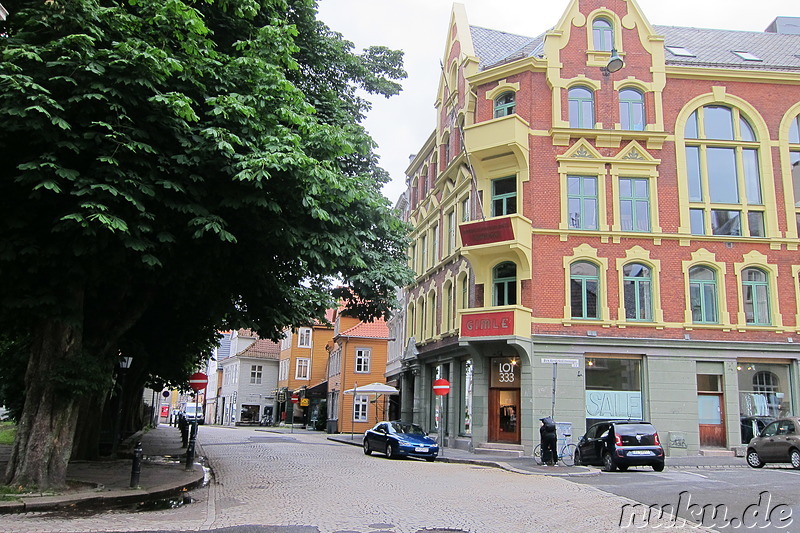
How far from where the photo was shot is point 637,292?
25250mm

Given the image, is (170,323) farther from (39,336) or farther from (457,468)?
(457,468)

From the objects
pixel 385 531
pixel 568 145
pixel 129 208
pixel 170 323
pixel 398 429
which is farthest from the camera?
pixel 568 145

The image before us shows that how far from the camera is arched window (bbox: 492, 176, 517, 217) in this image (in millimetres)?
26406

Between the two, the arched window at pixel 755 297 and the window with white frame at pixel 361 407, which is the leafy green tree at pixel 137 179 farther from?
the window with white frame at pixel 361 407

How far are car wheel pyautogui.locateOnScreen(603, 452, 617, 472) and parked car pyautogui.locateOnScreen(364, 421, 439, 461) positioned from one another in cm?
601

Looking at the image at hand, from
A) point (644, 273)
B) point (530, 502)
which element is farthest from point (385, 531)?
point (644, 273)

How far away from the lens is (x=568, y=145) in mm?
26141

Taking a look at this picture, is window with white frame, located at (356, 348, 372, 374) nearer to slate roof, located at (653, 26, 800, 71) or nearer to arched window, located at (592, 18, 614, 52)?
slate roof, located at (653, 26, 800, 71)

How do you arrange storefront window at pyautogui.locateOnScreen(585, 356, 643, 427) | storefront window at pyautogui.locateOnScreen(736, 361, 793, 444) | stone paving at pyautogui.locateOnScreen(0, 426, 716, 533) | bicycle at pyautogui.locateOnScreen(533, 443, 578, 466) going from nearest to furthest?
stone paving at pyautogui.locateOnScreen(0, 426, 716, 533)
bicycle at pyautogui.locateOnScreen(533, 443, 578, 466)
storefront window at pyautogui.locateOnScreen(585, 356, 643, 427)
storefront window at pyautogui.locateOnScreen(736, 361, 793, 444)

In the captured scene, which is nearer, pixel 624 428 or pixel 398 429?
pixel 624 428

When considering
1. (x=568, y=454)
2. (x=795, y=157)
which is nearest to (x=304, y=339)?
(x=568, y=454)

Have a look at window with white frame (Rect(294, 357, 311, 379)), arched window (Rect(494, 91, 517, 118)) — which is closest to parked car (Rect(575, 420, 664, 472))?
arched window (Rect(494, 91, 517, 118))

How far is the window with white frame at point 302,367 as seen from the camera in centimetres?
6397

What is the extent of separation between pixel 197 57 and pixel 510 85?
58.0ft
